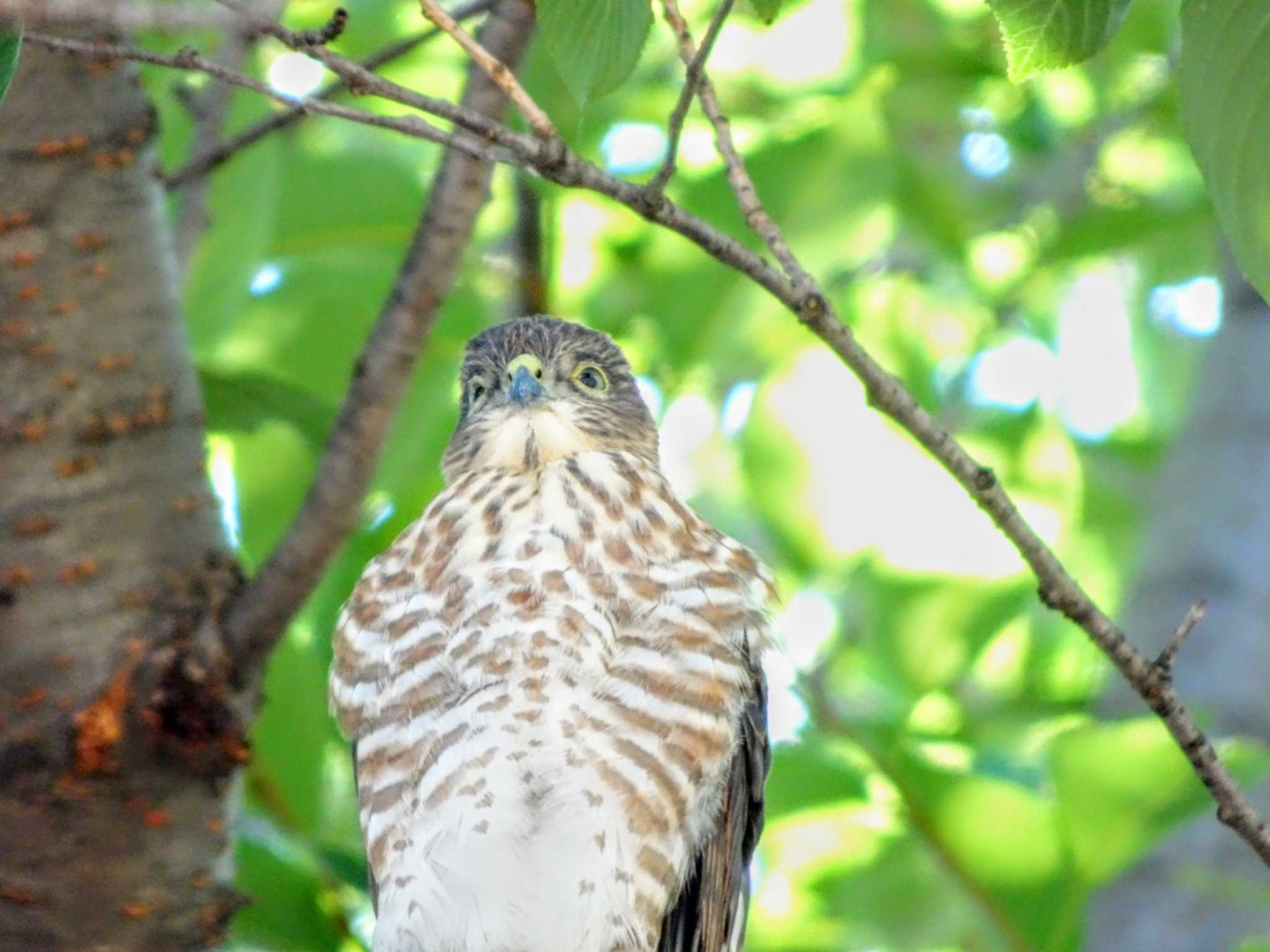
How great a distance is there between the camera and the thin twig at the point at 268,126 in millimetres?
3809

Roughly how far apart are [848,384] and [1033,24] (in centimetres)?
304

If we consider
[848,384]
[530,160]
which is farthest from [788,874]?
[530,160]

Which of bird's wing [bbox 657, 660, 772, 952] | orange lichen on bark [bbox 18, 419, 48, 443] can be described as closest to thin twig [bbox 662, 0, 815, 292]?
bird's wing [bbox 657, 660, 772, 952]

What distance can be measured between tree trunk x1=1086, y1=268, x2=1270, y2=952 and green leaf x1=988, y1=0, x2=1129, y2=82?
326 cm

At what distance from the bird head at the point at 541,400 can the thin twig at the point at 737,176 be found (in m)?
1.70

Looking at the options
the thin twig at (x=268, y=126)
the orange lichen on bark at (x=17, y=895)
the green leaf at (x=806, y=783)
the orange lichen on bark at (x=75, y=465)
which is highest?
the thin twig at (x=268, y=126)

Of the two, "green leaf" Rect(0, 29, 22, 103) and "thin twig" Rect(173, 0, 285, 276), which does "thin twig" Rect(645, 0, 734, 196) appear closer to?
"green leaf" Rect(0, 29, 22, 103)

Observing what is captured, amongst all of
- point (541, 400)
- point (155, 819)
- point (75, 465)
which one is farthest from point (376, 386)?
point (155, 819)

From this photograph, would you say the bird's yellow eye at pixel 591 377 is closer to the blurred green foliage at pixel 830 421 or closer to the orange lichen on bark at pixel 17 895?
the blurred green foliage at pixel 830 421

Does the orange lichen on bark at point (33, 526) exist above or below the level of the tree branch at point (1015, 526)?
above

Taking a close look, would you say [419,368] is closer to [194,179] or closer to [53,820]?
[194,179]

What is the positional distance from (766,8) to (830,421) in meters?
2.86

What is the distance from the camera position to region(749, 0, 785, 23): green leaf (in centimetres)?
253

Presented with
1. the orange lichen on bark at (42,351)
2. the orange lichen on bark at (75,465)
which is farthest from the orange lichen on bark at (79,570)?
the orange lichen on bark at (42,351)
